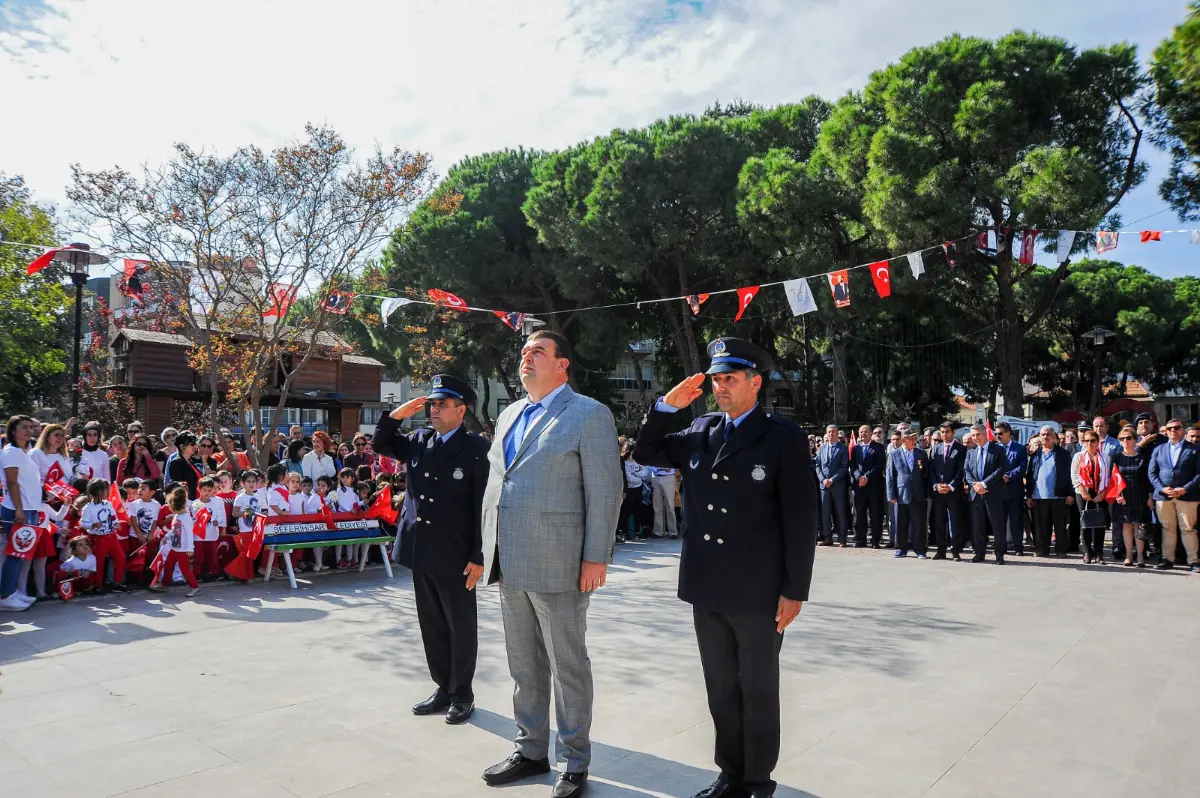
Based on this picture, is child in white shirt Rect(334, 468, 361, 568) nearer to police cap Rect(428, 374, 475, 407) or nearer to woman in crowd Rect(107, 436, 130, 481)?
woman in crowd Rect(107, 436, 130, 481)

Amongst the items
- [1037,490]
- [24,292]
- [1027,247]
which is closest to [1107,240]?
[1027,247]

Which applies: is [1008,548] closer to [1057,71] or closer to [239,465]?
[1057,71]

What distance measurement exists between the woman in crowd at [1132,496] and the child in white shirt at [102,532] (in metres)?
11.9

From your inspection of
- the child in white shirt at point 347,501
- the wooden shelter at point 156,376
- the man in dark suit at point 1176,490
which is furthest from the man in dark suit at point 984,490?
the wooden shelter at point 156,376

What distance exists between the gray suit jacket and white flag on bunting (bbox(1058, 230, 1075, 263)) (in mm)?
12737

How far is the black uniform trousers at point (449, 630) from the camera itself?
4.52 m

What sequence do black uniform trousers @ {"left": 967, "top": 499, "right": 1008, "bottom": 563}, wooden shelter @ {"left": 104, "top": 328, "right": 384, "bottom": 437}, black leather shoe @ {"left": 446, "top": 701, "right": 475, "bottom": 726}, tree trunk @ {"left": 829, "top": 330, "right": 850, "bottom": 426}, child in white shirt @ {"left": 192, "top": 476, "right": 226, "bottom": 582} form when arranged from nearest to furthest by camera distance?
black leather shoe @ {"left": 446, "top": 701, "right": 475, "bottom": 726}
child in white shirt @ {"left": 192, "top": 476, "right": 226, "bottom": 582}
black uniform trousers @ {"left": 967, "top": 499, "right": 1008, "bottom": 563}
tree trunk @ {"left": 829, "top": 330, "right": 850, "bottom": 426}
wooden shelter @ {"left": 104, "top": 328, "right": 384, "bottom": 437}

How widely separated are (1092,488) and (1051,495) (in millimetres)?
671

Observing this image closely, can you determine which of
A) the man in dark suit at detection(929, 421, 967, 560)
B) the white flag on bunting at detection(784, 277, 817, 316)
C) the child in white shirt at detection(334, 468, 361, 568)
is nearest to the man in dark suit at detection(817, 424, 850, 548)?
the man in dark suit at detection(929, 421, 967, 560)

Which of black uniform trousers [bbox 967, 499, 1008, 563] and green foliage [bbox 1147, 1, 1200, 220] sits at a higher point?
green foliage [bbox 1147, 1, 1200, 220]

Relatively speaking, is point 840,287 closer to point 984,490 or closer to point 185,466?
point 984,490

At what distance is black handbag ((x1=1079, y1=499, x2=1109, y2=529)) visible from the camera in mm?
10727

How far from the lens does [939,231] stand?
16.9 m

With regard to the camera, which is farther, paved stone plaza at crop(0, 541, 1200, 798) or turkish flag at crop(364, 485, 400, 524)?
turkish flag at crop(364, 485, 400, 524)
